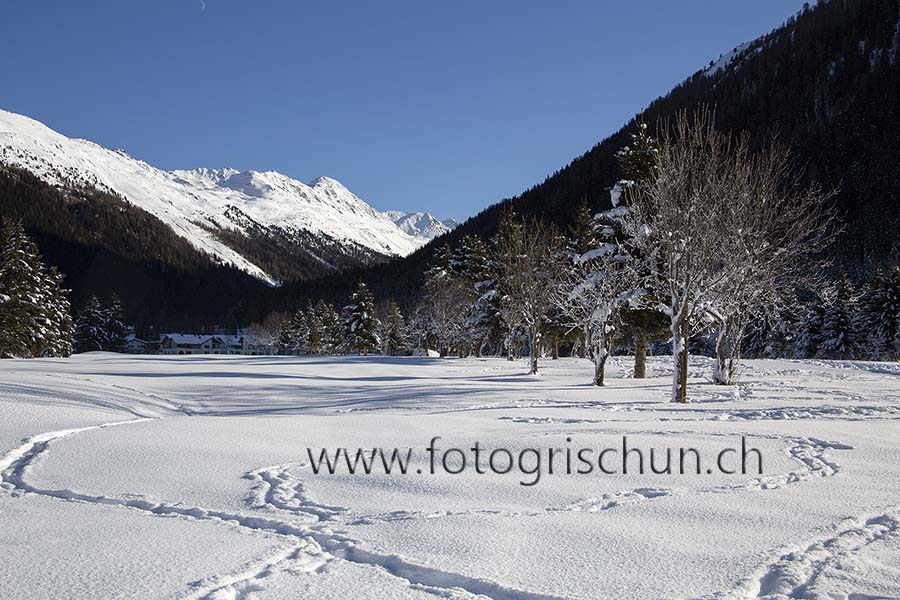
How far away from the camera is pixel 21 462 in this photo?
6750mm

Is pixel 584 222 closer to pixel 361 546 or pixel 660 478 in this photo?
pixel 660 478

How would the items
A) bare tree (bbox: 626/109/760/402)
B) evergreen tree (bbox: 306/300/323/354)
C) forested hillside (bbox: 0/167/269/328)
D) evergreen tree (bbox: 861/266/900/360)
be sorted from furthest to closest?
forested hillside (bbox: 0/167/269/328) < evergreen tree (bbox: 306/300/323/354) < evergreen tree (bbox: 861/266/900/360) < bare tree (bbox: 626/109/760/402)

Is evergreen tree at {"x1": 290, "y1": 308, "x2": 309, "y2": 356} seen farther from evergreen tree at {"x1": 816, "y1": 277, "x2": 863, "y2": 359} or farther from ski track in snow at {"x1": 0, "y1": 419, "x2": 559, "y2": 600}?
ski track in snow at {"x1": 0, "y1": 419, "x2": 559, "y2": 600}

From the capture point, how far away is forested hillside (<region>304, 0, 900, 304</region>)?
291 ft

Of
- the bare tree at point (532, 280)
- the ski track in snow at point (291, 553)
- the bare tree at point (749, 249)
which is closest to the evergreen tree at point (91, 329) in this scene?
the bare tree at point (532, 280)

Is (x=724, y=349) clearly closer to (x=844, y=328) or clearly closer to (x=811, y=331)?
(x=844, y=328)

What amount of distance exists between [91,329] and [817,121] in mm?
122938

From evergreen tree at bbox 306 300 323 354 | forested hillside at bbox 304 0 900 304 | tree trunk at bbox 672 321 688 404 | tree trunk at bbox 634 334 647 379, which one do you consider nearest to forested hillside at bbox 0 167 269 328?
forested hillside at bbox 304 0 900 304

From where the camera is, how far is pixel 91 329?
72812 millimetres

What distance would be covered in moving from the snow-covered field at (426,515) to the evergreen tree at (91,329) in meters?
72.2

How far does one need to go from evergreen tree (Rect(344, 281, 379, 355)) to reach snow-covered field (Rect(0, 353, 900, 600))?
46842 mm

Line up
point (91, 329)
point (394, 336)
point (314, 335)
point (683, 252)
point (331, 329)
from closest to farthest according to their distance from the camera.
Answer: point (683, 252) < point (394, 336) < point (91, 329) < point (331, 329) < point (314, 335)

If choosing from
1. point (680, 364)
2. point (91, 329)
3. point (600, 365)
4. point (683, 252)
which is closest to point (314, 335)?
point (91, 329)

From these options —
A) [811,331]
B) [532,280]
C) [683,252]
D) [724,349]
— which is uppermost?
[532,280]
